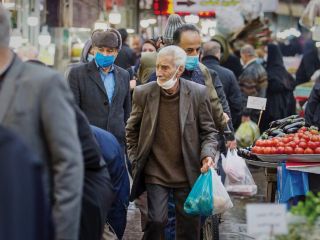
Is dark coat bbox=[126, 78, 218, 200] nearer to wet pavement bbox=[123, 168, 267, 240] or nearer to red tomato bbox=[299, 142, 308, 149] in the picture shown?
red tomato bbox=[299, 142, 308, 149]

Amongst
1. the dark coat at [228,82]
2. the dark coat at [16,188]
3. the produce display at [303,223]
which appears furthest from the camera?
the dark coat at [228,82]

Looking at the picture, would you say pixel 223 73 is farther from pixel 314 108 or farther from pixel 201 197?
pixel 201 197

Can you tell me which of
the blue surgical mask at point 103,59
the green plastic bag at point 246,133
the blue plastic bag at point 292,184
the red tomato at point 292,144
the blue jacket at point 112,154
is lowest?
the green plastic bag at point 246,133

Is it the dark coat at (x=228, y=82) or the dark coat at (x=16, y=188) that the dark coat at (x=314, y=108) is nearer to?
the dark coat at (x=228, y=82)

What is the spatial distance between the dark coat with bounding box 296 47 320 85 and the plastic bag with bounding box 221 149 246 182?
833 centimetres

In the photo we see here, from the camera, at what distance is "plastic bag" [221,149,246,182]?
1148 centimetres

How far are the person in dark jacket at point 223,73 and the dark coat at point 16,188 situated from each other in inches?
341

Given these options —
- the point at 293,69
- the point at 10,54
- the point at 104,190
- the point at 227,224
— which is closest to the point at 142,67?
the point at 227,224

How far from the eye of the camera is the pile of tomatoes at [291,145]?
9.13 m

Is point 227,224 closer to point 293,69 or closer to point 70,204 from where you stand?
point 70,204

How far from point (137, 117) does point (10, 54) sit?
336 cm

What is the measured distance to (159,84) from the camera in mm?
8172

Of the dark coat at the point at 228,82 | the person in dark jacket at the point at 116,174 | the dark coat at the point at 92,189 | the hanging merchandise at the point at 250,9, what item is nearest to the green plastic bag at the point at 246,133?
the dark coat at the point at 228,82

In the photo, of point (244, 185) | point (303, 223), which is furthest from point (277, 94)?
point (303, 223)
